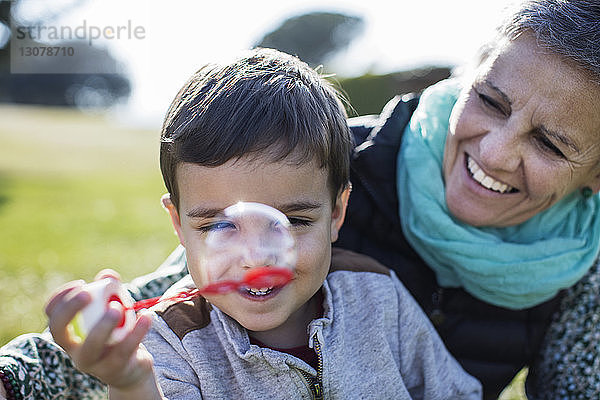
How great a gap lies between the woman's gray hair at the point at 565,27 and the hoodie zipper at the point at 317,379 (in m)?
1.17

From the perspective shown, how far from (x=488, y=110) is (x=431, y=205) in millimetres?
399

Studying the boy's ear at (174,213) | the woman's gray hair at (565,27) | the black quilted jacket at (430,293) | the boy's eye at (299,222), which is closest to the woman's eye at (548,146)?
the woman's gray hair at (565,27)

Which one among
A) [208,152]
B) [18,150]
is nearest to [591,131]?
[208,152]

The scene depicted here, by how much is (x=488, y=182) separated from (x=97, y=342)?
1.45 meters

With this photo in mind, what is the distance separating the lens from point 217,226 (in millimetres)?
1550

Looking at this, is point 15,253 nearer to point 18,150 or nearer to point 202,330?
point 202,330

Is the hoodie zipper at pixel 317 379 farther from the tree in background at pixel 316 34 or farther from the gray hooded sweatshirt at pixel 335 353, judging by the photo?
the tree in background at pixel 316 34

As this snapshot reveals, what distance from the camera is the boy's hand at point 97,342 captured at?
121cm

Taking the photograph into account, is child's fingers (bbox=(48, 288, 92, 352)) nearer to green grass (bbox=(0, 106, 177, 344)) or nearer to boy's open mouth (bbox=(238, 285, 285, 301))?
boy's open mouth (bbox=(238, 285, 285, 301))

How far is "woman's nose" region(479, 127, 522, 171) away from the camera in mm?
2094

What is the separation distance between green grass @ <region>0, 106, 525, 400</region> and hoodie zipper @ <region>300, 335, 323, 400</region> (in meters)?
1.77

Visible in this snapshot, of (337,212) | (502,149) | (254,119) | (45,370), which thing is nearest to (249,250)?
(254,119)

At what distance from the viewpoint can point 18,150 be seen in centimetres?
1585

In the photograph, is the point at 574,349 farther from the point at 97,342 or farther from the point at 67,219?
the point at 67,219
